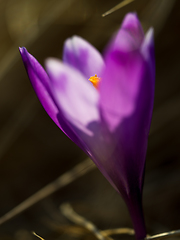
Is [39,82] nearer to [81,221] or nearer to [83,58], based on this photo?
[83,58]

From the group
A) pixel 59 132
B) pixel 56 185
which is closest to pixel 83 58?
pixel 56 185

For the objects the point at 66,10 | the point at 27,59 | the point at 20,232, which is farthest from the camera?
the point at 66,10

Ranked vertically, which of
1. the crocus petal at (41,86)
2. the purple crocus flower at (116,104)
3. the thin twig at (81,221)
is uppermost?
the crocus petal at (41,86)

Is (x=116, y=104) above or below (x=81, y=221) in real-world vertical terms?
above

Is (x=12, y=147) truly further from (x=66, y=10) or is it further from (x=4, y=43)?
(x=66, y=10)

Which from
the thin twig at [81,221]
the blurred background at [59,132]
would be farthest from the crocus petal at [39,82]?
the blurred background at [59,132]

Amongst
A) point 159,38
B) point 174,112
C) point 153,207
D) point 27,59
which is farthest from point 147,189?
point 27,59

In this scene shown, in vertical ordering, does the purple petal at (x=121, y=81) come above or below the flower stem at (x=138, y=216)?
above

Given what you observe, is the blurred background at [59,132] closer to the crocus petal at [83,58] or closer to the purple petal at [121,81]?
the crocus petal at [83,58]
